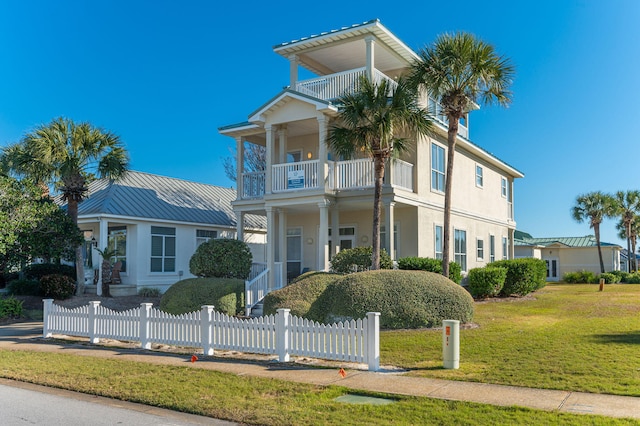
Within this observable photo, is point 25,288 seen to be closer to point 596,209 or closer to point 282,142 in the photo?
point 282,142

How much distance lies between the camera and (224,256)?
2002 cm

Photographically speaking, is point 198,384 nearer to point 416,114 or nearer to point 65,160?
point 416,114

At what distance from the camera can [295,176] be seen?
21047 millimetres

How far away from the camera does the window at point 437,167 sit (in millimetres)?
23297

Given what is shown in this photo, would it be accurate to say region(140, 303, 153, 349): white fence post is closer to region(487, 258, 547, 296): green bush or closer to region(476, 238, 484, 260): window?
region(487, 258, 547, 296): green bush

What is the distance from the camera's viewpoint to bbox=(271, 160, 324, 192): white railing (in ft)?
68.0

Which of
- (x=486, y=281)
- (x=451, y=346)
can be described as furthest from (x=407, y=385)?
(x=486, y=281)

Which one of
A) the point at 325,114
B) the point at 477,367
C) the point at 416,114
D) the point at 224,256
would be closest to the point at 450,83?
the point at 416,114

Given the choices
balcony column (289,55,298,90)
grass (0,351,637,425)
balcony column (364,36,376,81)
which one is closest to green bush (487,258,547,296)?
balcony column (364,36,376,81)

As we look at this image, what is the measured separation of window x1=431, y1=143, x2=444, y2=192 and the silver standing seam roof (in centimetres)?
1194

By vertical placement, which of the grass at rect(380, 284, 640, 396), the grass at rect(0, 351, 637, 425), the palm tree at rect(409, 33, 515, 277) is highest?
the palm tree at rect(409, 33, 515, 277)

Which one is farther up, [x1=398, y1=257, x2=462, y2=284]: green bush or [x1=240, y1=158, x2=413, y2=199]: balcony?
[x1=240, y1=158, x2=413, y2=199]: balcony

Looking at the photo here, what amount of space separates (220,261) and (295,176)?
4.14 meters

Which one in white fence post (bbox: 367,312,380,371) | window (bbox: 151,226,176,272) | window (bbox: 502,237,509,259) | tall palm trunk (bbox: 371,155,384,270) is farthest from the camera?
window (bbox: 502,237,509,259)
